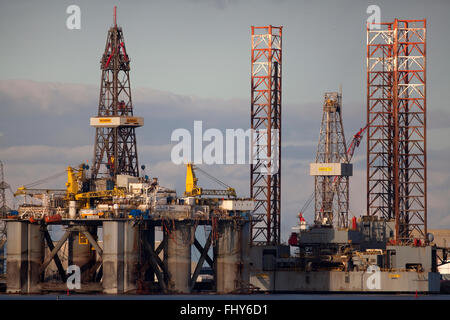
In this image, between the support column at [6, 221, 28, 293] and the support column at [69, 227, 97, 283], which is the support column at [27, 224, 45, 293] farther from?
the support column at [69, 227, 97, 283]

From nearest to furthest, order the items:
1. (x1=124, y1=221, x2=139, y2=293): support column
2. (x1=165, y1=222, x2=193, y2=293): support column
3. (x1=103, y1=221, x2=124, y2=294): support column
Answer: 1. (x1=103, y1=221, x2=124, y2=294): support column
2. (x1=124, y1=221, x2=139, y2=293): support column
3. (x1=165, y1=222, x2=193, y2=293): support column

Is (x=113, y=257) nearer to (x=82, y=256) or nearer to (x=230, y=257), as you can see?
(x=230, y=257)

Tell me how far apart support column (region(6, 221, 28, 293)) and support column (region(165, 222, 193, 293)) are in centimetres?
1279

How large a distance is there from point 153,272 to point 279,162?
17.2 m

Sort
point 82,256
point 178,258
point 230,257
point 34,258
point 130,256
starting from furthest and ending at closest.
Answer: point 82,256 → point 230,257 → point 34,258 → point 178,258 → point 130,256

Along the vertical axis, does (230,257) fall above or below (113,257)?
below

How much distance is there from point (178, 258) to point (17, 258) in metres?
14.3

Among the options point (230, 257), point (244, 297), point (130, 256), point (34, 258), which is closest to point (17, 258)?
point (34, 258)

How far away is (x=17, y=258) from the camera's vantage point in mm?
133875

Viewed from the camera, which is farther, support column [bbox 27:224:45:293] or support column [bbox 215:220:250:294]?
support column [bbox 215:220:250:294]

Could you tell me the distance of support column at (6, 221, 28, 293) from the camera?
133m

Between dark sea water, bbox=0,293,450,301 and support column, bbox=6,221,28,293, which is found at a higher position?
support column, bbox=6,221,28,293

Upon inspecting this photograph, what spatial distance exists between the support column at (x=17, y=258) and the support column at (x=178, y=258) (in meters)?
12.8

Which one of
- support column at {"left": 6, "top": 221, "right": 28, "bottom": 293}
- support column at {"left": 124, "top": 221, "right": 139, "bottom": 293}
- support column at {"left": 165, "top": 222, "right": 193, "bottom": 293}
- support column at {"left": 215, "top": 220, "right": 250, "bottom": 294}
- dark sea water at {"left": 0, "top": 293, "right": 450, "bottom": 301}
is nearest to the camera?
dark sea water at {"left": 0, "top": 293, "right": 450, "bottom": 301}
